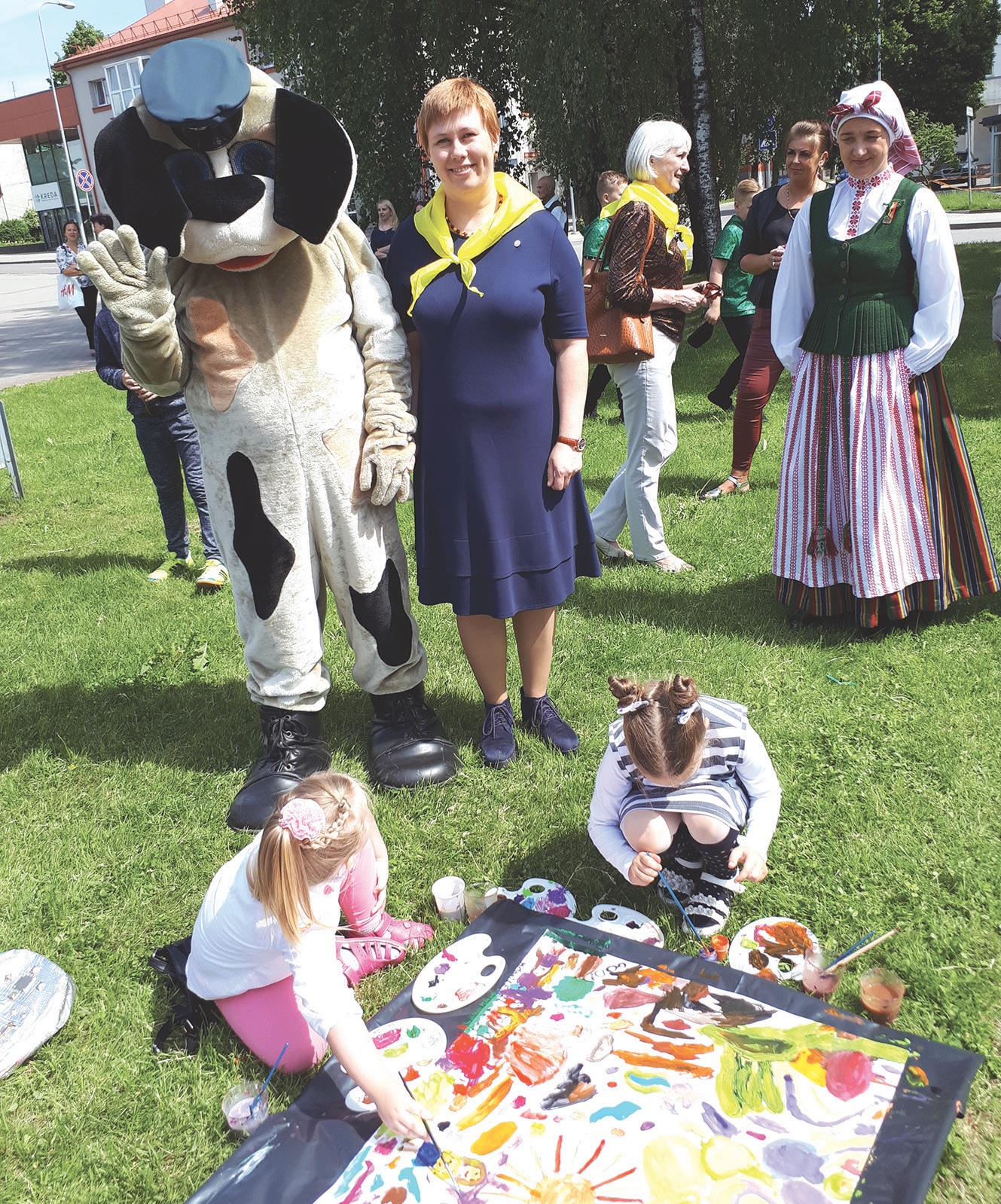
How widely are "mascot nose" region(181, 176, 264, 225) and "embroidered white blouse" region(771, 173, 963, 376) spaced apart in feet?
7.32

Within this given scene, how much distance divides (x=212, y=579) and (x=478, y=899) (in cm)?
326

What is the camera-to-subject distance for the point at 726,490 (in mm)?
6078

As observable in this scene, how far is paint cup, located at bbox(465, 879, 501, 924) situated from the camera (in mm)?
2633

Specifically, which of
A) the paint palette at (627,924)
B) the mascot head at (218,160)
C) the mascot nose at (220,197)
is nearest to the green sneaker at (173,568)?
the mascot head at (218,160)

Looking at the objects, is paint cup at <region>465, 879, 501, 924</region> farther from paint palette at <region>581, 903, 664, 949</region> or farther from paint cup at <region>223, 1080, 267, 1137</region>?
paint cup at <region>223, 1080, 267, 1137</region>

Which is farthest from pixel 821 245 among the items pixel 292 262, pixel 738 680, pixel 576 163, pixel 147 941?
pixel 576 163

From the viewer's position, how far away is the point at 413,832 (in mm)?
3076

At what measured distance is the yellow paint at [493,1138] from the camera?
6.29 ft

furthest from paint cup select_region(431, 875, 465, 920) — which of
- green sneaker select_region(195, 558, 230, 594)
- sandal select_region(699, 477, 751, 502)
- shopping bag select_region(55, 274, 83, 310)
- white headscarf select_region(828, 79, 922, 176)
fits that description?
shopping bag select_region(55, 274, 83, 310)

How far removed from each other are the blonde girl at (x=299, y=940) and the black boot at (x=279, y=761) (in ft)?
2.59

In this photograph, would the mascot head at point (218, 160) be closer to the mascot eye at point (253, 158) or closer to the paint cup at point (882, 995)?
the mascot eye at point (253, 158)

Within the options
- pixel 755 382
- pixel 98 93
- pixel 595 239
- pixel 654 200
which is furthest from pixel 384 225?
pixel 98 93

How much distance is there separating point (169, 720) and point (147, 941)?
135cm

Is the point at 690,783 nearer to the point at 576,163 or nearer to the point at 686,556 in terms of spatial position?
the point at 686,556
